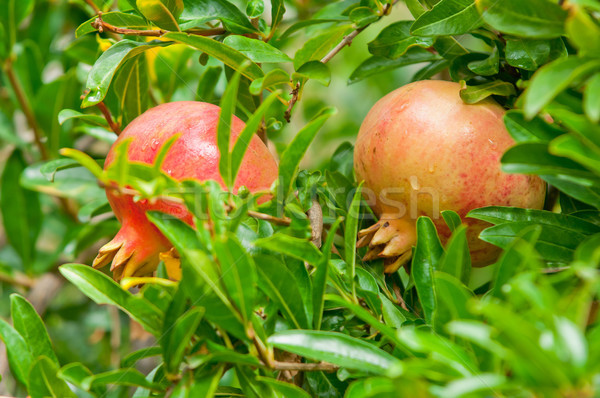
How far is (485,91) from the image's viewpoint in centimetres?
83

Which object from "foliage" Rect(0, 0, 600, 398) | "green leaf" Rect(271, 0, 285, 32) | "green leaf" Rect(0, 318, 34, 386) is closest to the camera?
"foliage" Rect(0, 0, 600, 398)

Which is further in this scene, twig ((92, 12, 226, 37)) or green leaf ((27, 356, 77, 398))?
twig ((92, 12, 226, 37))

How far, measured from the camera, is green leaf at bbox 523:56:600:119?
53cm

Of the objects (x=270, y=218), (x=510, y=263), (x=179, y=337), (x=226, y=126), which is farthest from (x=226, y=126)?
(x=510, y=263)

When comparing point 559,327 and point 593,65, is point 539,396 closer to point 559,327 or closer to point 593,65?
point 559,327

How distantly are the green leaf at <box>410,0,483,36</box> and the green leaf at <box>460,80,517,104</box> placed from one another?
0.27ft

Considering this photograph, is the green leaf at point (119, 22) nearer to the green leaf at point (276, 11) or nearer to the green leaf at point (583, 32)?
the green leaf at point (276, 11)

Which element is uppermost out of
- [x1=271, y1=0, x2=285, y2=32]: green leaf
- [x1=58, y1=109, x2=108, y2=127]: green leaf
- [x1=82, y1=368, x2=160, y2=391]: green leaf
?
[x1=271, y1=0, x2=285, y2=32]: green leaf

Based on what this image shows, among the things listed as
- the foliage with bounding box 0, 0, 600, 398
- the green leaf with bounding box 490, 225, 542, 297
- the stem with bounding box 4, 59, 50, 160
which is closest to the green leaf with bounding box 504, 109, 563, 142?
the foliage with bounding box 0, 0, 600, 398

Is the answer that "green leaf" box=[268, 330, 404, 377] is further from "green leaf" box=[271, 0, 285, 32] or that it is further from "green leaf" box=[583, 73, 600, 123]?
"green leaf" box=[271, 0, 285, 32]

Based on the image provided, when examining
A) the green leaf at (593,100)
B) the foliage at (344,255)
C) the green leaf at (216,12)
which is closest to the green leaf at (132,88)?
the foliage at (344,255)

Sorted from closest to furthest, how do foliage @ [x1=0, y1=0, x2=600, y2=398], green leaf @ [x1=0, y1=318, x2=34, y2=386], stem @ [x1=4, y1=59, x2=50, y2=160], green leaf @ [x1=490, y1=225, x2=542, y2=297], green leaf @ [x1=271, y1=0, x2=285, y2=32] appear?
1. foliage @ [x1=0, y1=0, x2=600, y2=398]
2. green leaf @ [x1=490, y1=225, x2=542, y2=297]
3. green leaf @ [x1=0, y1=318, x2=34, y2=386]
4. green leaf @ [x1=271, y1=0, x2=285, y2=32]
5. stem @ [x1=4, y1=59, x2=50, y2=160]

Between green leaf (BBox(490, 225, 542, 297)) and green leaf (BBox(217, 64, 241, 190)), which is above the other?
green leaf (BBox(217, 64, 241, 190))

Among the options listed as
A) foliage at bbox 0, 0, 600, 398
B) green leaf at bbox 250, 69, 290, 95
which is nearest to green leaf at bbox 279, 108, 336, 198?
foliage at bbox 0, 0, 600, 398
